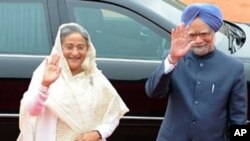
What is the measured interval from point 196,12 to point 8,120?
2.09 m

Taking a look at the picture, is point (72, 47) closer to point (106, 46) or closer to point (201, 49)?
point (201, 49)

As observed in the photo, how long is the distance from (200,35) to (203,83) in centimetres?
23

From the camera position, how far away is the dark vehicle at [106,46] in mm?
4566

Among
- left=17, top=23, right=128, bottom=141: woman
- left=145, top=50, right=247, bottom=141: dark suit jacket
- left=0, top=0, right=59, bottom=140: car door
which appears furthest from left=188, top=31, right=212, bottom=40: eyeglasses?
left=0, top=0, right=59, bottom=140: car door

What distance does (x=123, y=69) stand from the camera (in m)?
4.61

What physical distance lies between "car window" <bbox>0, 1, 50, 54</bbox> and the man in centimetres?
180

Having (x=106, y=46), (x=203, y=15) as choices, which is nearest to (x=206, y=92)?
(x=203, y=15)

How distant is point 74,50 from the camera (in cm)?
325

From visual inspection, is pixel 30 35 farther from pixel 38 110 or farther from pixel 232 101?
pixel 232 101

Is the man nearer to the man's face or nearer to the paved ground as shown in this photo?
the man's face

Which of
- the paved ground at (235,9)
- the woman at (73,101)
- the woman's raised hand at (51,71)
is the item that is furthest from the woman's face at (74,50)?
the paved ground at (235,9)

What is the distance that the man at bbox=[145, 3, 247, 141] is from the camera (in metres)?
2.96

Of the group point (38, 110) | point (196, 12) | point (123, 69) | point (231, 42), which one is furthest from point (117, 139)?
point (196, 12)

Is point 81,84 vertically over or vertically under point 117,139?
over
